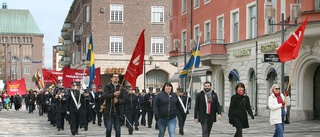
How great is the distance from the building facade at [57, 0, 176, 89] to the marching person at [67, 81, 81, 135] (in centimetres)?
4070

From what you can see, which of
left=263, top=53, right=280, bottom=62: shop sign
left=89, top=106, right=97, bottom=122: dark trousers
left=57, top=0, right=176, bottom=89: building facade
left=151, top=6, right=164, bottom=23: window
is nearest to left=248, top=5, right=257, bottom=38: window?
left=263, top=53, right=280, bottom=62: shop sign

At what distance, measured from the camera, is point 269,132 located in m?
23.2

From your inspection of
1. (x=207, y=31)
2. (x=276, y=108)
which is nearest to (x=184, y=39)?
(x=207, y=31)

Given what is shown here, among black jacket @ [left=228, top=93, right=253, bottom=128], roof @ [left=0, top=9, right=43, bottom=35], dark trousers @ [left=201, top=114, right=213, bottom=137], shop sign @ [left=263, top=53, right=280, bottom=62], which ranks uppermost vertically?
roof @ [left=0, top=9, right=43, bottom=35]

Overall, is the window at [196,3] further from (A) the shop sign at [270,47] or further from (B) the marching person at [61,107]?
(B) the marching person at [61,107]

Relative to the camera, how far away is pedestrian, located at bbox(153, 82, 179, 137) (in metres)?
15.4

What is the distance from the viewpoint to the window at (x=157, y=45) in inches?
2590

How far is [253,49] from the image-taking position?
35.2m

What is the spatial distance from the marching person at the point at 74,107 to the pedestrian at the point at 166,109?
6525 mm

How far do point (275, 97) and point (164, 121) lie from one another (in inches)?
121

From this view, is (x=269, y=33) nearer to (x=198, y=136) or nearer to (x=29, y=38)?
(x=198, y=136)

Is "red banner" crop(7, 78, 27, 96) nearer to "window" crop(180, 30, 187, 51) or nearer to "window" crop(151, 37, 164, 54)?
"window" crop(180, 30, 187, 51)

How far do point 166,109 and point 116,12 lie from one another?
4965cm

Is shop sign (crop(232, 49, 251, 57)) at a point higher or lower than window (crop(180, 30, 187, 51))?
lower
